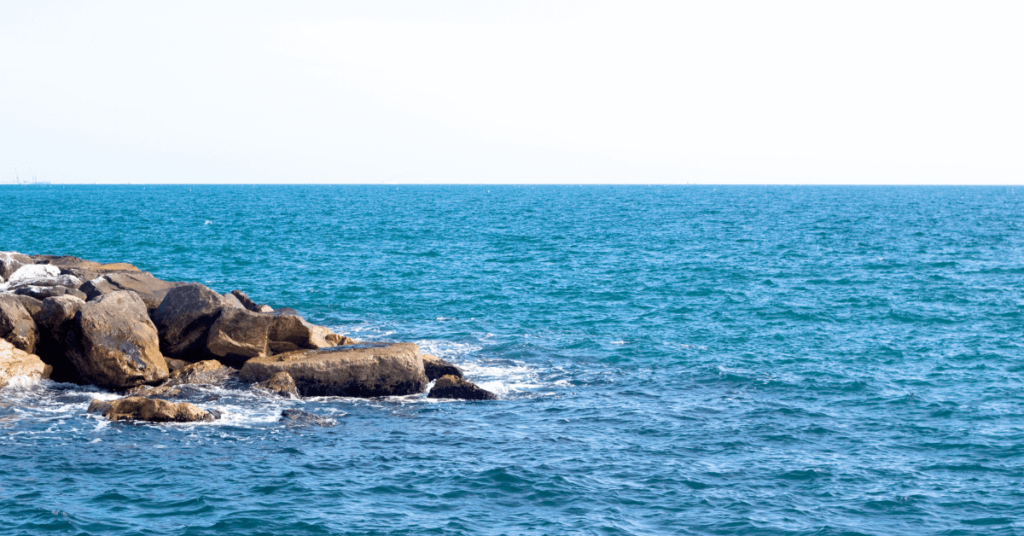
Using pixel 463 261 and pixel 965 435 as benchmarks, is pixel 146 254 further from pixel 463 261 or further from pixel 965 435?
pixel 965 435

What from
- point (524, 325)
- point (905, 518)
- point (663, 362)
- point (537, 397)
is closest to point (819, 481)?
point (905, 518)

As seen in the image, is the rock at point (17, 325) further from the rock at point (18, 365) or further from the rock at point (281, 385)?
the rock at point (281, 385)

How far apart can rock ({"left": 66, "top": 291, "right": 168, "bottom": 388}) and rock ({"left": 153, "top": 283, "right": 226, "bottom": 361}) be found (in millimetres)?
1403

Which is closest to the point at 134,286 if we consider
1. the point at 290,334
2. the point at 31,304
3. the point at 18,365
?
the point at 31,304

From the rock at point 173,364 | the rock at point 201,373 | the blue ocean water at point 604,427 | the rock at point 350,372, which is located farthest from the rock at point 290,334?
the rock at point 173,364

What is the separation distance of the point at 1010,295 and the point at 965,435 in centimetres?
2789

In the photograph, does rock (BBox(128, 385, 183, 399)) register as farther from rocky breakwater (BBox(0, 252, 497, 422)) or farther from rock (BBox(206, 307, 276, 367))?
rock (BBox(206, 307, 276, 367))

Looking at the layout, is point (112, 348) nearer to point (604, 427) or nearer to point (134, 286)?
point (134, 286)

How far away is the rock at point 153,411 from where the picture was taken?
2138 centimetres

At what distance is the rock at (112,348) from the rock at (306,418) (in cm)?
539

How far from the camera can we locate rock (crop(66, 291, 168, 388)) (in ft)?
79.2

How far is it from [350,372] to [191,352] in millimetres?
6114

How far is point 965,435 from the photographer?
21.1 metres

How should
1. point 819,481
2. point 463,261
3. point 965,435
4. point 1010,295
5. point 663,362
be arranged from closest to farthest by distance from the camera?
point 819,481
point 965,435
point 663,362
point 1010,295
point 463,261
